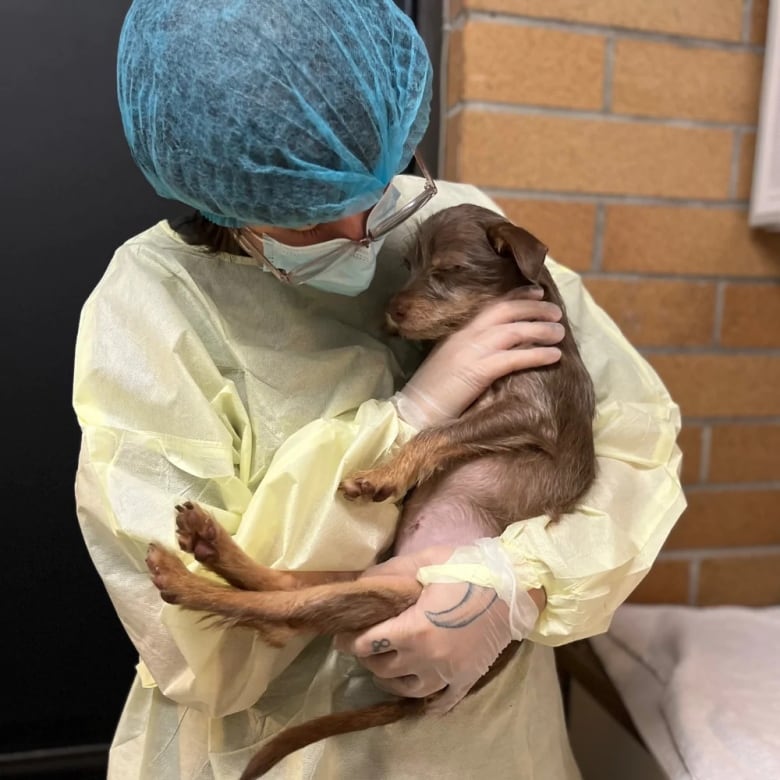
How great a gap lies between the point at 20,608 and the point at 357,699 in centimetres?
108

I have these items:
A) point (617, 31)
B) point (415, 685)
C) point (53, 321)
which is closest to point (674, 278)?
point (617, 31)

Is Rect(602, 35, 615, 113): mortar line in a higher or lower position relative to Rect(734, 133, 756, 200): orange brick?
higher

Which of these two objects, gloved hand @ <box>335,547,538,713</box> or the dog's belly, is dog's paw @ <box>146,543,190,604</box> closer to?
gloved hand @ <box>335,547,538,713</box>

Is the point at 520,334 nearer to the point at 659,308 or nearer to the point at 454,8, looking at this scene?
the point at 659,308

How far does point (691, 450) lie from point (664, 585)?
350 mm

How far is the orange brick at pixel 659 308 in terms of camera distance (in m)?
1.68

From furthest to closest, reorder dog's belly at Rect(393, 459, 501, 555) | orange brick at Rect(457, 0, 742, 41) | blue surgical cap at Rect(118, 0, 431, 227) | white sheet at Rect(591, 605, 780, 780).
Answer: orange brick at Rect(457, 0, 742, 41) < white sheet at Rect(591, 605, 780, 780) < dog's belly at Rect(393, 459, 501, 555) < blue surgical cap at Rect(118, 0, 431, 227)

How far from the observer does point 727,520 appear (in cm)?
185

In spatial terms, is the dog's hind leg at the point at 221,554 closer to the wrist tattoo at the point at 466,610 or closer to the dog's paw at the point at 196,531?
the dog's paw at the point at 196,531

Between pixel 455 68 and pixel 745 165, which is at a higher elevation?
pixel 455 68

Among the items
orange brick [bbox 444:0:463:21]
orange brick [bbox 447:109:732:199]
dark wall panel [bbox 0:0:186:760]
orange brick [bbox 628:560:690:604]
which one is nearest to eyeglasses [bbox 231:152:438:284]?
orange brick [bbox 447:109:732:199]

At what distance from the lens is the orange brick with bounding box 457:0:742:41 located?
1497 mm

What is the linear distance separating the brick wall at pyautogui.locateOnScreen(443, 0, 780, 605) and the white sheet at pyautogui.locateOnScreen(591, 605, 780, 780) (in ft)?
0.49

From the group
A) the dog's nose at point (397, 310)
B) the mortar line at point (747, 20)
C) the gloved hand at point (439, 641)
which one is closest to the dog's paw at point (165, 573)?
the gloved hand at point (439, 641)
